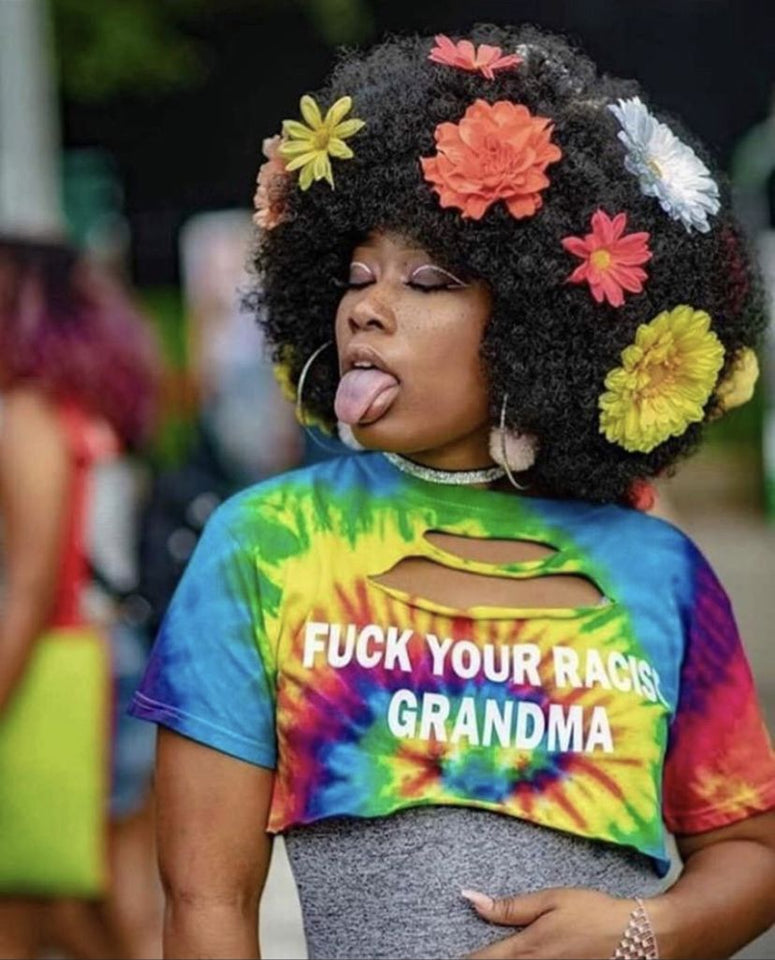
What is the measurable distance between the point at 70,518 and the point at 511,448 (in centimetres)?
219

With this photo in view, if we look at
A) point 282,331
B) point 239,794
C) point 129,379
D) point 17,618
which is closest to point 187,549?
point 129,379

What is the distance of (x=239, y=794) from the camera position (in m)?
2.66

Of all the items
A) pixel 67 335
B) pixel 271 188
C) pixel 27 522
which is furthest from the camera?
pixel 67 335

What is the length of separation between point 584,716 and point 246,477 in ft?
11.5

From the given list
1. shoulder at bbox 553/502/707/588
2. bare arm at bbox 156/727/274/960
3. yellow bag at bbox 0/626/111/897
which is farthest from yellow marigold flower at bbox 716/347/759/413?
yellow bag at bbox 0/626/111/897

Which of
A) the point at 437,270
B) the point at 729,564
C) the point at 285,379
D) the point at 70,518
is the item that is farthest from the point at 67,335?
the point at 729,564

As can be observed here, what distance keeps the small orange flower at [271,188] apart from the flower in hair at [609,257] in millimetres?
403

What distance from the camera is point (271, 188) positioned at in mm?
2963

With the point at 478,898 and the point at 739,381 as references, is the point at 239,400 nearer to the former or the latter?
the point at 739,381

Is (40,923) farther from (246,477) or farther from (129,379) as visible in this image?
(246,477)

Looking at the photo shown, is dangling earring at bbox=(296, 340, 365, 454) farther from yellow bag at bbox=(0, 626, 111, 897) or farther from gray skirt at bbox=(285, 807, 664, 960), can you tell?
yellow bag at bbox=(0, 626, 111, 897)

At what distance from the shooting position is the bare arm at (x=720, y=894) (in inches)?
107

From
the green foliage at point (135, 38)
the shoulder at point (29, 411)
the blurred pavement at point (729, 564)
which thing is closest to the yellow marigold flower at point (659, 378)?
the blurred pavement at point (729, 564)

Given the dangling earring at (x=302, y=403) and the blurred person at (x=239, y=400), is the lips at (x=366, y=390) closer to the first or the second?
the dangling earring at (x=302, y=403)
